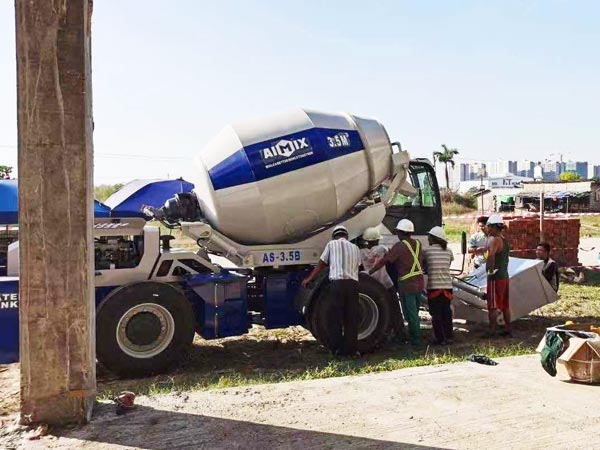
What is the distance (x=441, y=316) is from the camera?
8.51 meters

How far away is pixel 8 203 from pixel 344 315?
524 centimetres

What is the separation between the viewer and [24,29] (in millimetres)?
4285

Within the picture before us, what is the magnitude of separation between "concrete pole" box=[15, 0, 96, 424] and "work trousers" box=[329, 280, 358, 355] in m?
3.67

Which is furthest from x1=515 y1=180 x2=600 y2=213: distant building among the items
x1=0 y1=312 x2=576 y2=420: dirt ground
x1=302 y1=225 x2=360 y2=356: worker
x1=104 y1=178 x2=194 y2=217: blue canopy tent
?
x1=302 y1=225 x2=360 y2=356: worker

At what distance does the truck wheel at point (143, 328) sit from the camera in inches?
270

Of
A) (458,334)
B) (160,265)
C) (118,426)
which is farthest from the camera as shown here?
(458,334)

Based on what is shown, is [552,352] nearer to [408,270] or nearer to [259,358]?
[408,270]

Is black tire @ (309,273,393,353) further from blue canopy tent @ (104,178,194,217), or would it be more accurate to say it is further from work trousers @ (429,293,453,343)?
blue canopy tent @ (104,178,194,217)

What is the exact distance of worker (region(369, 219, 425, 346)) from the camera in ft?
27.1

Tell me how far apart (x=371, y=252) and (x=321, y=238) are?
740 mm

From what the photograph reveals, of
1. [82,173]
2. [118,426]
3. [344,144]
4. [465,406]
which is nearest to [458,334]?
[344,144]

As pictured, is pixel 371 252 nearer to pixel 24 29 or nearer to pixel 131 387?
pixel 131 387

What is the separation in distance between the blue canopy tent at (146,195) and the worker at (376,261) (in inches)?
114

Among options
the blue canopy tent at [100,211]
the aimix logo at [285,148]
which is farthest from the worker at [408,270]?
the blue canopy tent at [100,211]
